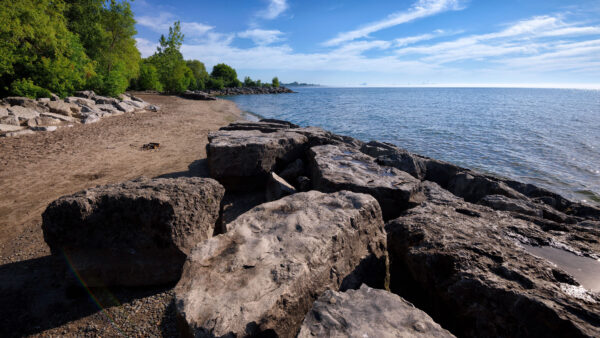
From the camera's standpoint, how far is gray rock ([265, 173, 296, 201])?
15.9 ft

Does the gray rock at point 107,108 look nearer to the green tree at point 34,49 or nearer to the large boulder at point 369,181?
the green tree at point 34,49

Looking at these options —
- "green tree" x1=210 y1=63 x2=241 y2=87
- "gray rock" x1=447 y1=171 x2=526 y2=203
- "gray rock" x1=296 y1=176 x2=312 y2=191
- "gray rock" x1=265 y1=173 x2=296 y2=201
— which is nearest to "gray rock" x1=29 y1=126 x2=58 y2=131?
"gray rock" x1=265 y1=173 x2=296 y2=201

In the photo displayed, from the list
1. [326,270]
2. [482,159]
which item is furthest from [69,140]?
[482,159]

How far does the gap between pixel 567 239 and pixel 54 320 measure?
6141mm

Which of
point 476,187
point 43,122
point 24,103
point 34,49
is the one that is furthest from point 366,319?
point 34,49

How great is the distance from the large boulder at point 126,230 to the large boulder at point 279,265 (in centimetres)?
103

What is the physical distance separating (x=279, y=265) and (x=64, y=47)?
24.5 metres

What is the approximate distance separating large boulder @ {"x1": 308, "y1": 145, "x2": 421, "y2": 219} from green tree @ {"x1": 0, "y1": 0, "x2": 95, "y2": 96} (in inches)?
804

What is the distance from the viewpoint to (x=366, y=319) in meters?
1.68

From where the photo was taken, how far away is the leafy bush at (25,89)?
588 inches

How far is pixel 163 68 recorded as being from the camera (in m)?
46.5

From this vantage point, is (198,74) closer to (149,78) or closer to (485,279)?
(149,78)

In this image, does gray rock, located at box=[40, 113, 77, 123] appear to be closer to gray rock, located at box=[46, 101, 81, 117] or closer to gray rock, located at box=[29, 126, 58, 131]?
gray rock, located at box=[46, 101, 81, 117]

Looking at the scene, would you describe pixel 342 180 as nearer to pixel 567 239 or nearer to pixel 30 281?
pixel 567 239
